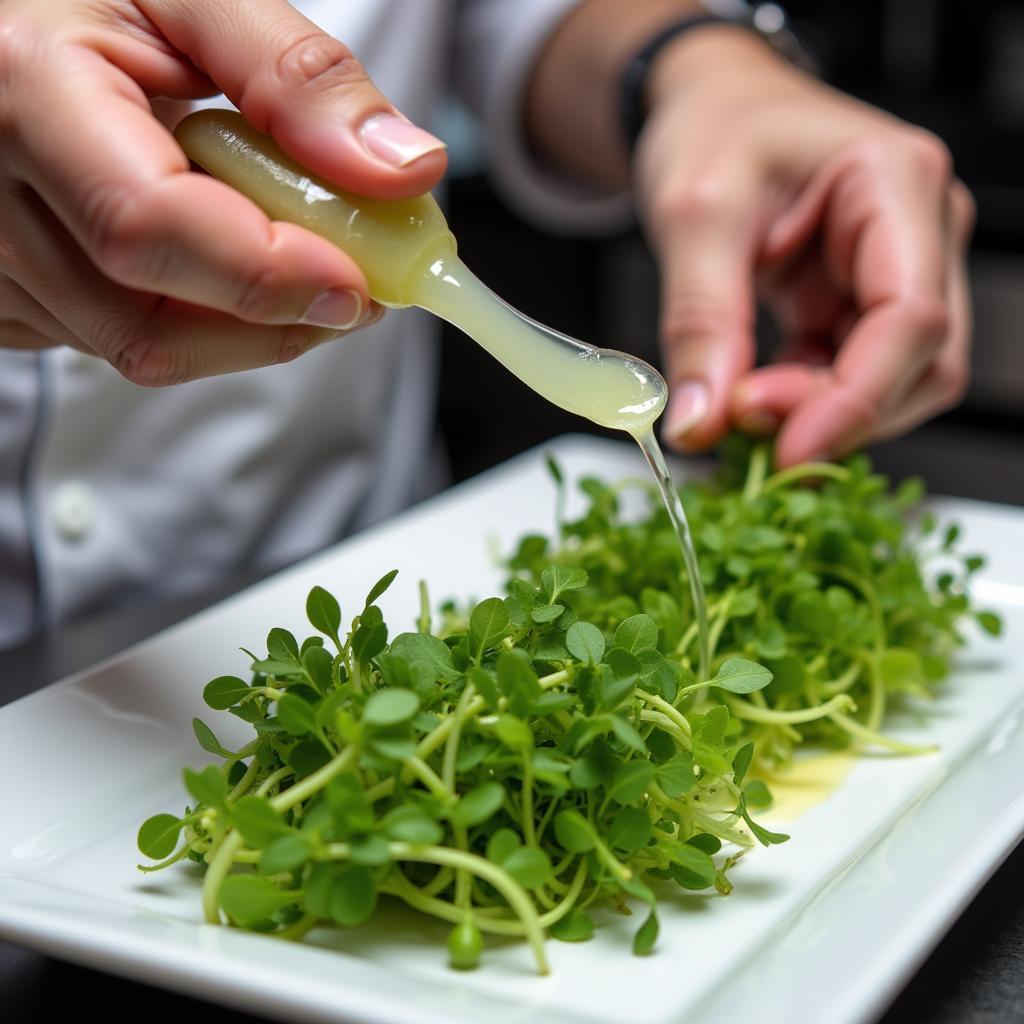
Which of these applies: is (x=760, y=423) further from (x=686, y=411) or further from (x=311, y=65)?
(x=311, y=65)

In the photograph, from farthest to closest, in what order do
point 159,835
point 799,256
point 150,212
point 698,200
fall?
point 799,256 < point 698,200 < point 159,835 < point 150,212

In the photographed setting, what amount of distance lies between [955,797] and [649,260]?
2.06 m

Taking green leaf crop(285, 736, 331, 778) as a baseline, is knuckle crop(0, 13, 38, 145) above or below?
above

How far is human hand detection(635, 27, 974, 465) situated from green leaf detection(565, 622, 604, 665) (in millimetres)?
550

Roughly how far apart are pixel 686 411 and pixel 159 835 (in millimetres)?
681

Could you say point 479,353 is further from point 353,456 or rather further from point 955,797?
point 955,797

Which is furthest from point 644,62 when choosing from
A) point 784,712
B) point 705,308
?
point 784,712

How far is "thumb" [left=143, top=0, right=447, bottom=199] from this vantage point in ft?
2.13

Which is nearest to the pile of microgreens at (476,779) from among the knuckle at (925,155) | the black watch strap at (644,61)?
the knuckle at (925,155)

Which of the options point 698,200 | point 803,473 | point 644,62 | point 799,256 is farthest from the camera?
point 644,62

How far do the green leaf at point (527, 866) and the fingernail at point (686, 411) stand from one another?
0.65 meters

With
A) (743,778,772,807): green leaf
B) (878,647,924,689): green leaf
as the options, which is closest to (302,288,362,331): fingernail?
(743,778,772,807): green leaf

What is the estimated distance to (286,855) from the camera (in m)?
0.60

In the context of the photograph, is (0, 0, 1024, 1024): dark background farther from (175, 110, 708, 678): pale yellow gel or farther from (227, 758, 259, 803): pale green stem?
(175, 110, 708, 678): pale yellow gel
